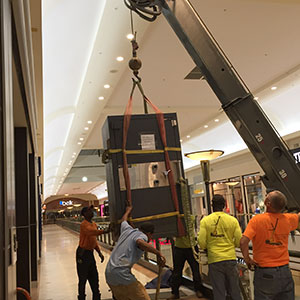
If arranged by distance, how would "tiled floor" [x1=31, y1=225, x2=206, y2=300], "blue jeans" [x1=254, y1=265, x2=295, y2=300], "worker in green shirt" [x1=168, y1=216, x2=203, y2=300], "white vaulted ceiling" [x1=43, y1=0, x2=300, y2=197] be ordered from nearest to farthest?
"blue jeans" [x1=254, y1=265, x2=295, y2=300] < "worker in green shirt" [x1=168, y1=216, x2=203, y2=300] < "white vaulted ceiling" [x1=43, y1=0, x2=300, y2=197] < "tiled floor" [x1=31, y1=225, x2=206, y2=300]

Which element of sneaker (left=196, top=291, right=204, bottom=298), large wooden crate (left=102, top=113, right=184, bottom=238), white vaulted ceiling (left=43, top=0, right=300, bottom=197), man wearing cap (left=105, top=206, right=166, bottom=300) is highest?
white vaulted ceiling (left=43, top=0, right=300, bottom=197)

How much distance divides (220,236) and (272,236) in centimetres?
97

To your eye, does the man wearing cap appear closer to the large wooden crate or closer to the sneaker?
the large wooden crate

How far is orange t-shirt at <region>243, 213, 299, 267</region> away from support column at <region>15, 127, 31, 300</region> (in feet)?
13.7

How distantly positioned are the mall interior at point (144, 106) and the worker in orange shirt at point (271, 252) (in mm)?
700

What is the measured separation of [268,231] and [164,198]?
1.16 meters

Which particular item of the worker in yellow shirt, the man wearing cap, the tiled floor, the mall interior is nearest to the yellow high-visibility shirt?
the worker in yellow shirt

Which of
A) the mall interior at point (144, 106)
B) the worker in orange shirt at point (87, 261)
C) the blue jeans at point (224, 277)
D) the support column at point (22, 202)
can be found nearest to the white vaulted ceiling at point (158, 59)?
the mall interior at point (144, 106)

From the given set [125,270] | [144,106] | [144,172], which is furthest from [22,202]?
[144,172]

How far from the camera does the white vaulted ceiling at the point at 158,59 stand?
6148mm

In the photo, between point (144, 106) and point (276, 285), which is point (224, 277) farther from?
point (144, 106)

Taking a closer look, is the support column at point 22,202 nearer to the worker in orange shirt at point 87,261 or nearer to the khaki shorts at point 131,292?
the worker in orange shirt at point 87,261

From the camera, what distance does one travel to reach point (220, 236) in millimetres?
4406

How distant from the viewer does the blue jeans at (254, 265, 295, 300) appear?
342 cm
